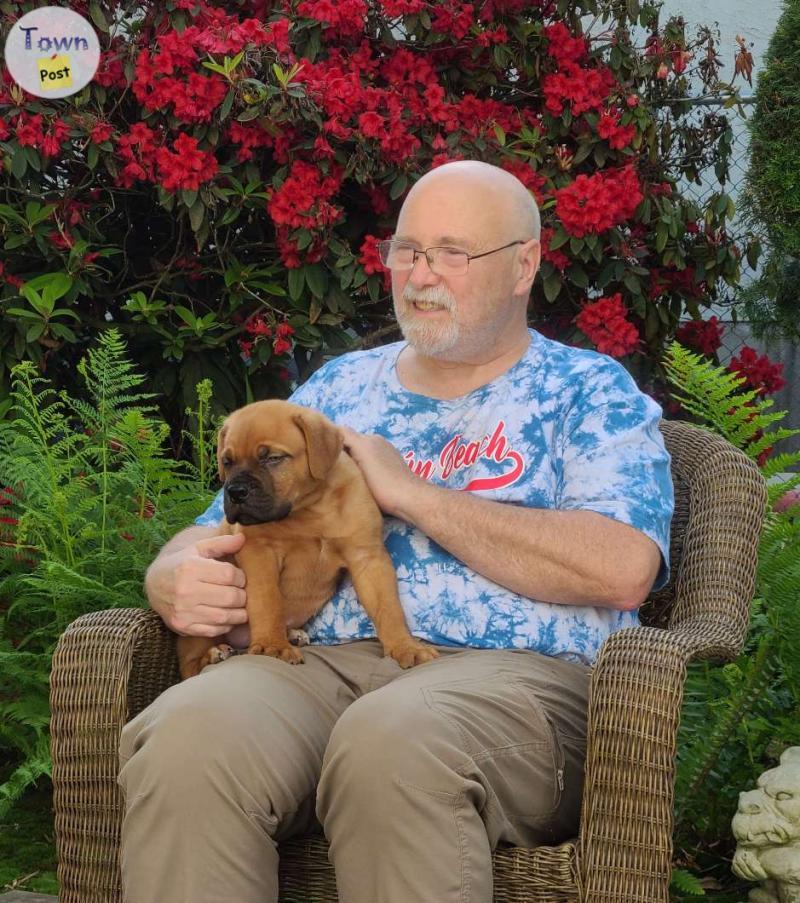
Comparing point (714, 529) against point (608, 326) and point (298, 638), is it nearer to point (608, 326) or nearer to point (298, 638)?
point (298, 638)

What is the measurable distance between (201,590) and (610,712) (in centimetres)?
105

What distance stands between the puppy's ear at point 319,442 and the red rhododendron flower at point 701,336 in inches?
118

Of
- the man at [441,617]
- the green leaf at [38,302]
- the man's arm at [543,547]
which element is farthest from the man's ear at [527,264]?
the green leaf at [38,302]

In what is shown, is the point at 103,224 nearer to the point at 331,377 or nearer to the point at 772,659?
the point at 331,377

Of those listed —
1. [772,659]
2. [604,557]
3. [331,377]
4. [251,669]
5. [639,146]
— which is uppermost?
[639,146]

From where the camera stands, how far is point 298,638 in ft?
10.3

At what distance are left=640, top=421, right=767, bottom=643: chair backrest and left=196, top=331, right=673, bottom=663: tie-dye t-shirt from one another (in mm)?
104

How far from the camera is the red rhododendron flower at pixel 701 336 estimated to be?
5.68 metres

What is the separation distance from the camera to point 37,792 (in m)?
4.31

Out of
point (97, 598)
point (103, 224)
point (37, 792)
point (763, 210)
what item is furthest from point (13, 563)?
point (763, 210)

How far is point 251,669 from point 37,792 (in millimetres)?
1924

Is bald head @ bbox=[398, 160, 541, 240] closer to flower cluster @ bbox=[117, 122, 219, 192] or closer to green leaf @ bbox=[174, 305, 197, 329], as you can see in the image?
flower cluster @ bbox=[117, 122, 219, 192]

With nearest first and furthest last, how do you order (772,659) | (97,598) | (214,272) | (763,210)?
(772,659), (97,598), (214,272), (763,210)

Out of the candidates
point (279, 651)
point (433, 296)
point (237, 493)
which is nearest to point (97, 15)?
point (433, 296)
